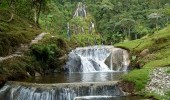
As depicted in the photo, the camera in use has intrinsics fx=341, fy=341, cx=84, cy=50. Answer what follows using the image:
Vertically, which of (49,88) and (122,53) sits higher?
(122,53)

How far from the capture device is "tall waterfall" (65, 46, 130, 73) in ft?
110

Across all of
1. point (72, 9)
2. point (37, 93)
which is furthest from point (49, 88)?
point (72, 9)

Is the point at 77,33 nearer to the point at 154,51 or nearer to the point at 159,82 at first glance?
the point at 154,51

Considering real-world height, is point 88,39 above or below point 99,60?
above

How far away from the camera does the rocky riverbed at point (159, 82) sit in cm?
1860

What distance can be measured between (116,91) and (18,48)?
42.6 feet

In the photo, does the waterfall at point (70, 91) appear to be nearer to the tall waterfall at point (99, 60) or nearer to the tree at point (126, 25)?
the tall waterfall at point (99, 60)

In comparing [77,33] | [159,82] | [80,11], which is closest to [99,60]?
[159,82]

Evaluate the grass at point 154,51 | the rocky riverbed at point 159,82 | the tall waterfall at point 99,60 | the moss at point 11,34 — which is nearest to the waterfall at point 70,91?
the rocky riverbed at point 159,82

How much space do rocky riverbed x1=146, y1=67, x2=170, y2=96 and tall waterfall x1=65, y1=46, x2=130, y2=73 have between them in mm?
12600

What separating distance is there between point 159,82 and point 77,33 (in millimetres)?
60172

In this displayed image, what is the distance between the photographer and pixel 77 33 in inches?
3108

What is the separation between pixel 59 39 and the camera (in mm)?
35656

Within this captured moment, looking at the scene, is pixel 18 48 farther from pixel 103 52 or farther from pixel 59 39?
pixel 103 52
